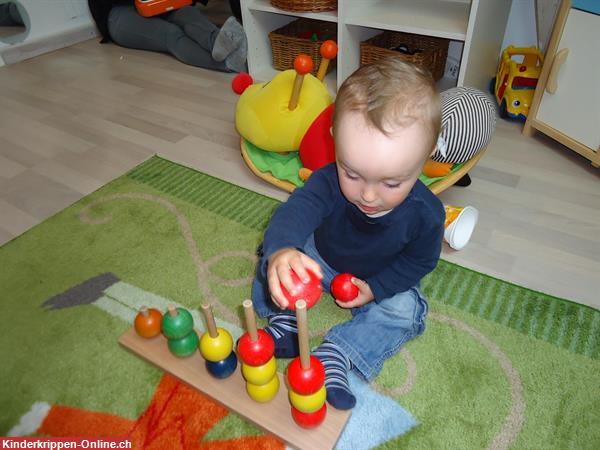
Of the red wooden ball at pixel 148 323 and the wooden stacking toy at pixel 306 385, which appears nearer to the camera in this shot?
the wooden stacking toy at pixel 306 385

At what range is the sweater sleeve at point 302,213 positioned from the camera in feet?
2.24

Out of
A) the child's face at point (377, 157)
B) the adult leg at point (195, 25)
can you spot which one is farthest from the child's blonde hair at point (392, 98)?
the adult leg at point (195, 25)

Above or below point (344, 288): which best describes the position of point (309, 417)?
below

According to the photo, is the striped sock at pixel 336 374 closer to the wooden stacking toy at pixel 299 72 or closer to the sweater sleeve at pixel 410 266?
the sweater sleeve at pixel 410 266

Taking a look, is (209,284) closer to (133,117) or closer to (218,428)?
(218,428)

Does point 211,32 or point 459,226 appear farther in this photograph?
point 211,32

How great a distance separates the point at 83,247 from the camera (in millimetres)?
1128

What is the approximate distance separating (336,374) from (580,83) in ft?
3.61

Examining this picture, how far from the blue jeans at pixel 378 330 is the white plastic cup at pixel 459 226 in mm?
232

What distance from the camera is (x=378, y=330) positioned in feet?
2.73

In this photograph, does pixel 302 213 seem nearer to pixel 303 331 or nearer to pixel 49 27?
pixel 303 331

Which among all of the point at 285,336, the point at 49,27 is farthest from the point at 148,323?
the point at 49,27

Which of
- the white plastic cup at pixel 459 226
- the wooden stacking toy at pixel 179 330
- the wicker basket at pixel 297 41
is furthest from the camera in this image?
the wicker basket at pixel 297 41

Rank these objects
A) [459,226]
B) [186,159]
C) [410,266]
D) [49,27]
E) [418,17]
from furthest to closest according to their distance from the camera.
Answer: [49,27] < [418,17] < [186,159] < [459,226] < [410,266]
